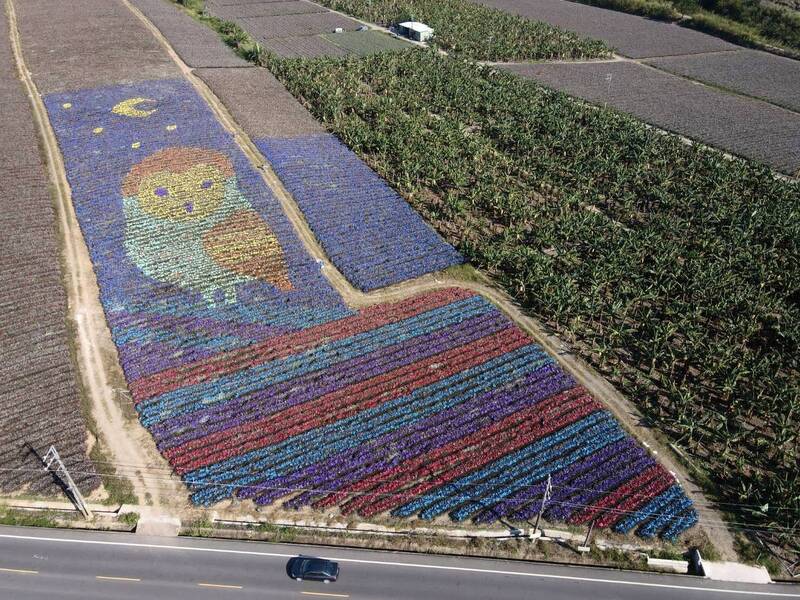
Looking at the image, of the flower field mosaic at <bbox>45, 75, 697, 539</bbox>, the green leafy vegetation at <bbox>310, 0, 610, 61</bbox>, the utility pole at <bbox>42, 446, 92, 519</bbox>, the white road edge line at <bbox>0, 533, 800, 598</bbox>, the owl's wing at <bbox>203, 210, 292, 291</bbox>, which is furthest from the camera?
the green leafy vegetation at <bbox>310, 0, 610, 61</bbox>

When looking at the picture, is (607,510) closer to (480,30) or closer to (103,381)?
(103,381)

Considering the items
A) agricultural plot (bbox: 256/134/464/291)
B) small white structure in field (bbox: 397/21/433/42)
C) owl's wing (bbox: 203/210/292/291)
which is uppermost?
small white structure in field (bbox: 397/21/433/42)

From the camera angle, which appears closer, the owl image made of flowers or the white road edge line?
the white road edge line

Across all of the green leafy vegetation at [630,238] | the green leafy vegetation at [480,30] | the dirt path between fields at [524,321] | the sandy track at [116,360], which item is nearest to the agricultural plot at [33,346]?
the sandy track at [116,360]

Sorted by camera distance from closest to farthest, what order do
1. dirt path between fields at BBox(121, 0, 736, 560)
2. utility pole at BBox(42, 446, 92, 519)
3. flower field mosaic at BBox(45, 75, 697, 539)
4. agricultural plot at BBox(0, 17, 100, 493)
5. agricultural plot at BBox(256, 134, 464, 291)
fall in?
utility pole at BBox(42, 446, 92, 519) → dirt path between fields at BBox(121, 0, 736, 560) → flower field mosaic at BBox(45, 75, 697, 539) → agricultural plot at BBox(0, 17, 100, 493) → agricultural plot at BBox(256, 134, 464, 291)

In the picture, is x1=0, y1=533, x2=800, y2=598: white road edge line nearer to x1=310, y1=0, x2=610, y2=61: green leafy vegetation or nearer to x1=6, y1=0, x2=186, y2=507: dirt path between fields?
x1=6, y1=0, x2=186, y2=507: dirt path between fields

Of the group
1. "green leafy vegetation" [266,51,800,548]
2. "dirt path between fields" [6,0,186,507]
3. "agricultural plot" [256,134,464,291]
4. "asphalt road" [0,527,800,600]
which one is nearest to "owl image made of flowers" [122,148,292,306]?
"dirt path between fields" [6,0,186,507]

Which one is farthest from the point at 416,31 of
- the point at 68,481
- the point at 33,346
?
the point at 68,481

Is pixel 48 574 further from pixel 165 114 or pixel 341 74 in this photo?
pixel 341 74
